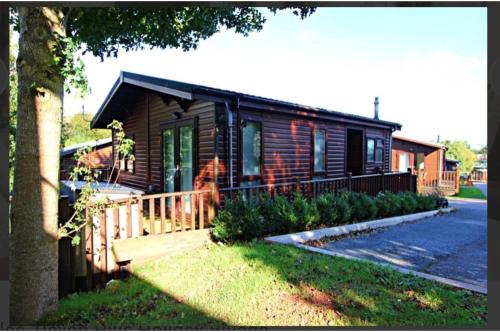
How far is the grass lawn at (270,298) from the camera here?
122 inches

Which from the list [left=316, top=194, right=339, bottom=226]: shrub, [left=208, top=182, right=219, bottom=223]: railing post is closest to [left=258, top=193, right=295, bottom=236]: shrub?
[left=208, top=182, right=219, bottom=223]: railing post

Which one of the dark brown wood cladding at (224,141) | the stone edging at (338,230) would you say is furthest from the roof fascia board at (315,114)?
the stone edging at (338,230)

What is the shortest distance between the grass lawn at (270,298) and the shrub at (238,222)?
3.04 feet

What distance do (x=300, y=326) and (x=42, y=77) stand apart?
3.41 meters

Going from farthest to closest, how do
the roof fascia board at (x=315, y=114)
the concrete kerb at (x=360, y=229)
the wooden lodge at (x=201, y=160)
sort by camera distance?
1. the roof fascia board at (x=315, y=114)
2. the wooden lodge at (x=201, y=160)
3. the concrete kerb at (x=360, y=229)

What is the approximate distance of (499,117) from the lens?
7.75 feet

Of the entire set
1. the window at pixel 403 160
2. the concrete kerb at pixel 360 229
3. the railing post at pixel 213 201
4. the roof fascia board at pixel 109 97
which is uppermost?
the roof fascia board at pixel 109 97

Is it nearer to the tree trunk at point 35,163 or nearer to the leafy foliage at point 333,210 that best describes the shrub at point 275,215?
the leafy foliage at point 333,210

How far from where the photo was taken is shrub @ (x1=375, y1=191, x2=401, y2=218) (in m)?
8.45

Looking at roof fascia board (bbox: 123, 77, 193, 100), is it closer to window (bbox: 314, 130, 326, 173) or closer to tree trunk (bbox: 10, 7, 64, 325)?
tree trunk (bbox: 10, 7, 64, 325)

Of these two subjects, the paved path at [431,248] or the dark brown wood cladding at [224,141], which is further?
the dark brown wood cladding at [224,141]

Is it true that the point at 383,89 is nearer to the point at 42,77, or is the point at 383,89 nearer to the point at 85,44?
the point at 85,44

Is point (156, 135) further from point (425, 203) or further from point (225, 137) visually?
point (425, 203)

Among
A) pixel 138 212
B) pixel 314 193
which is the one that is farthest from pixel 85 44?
pixel 314 193
